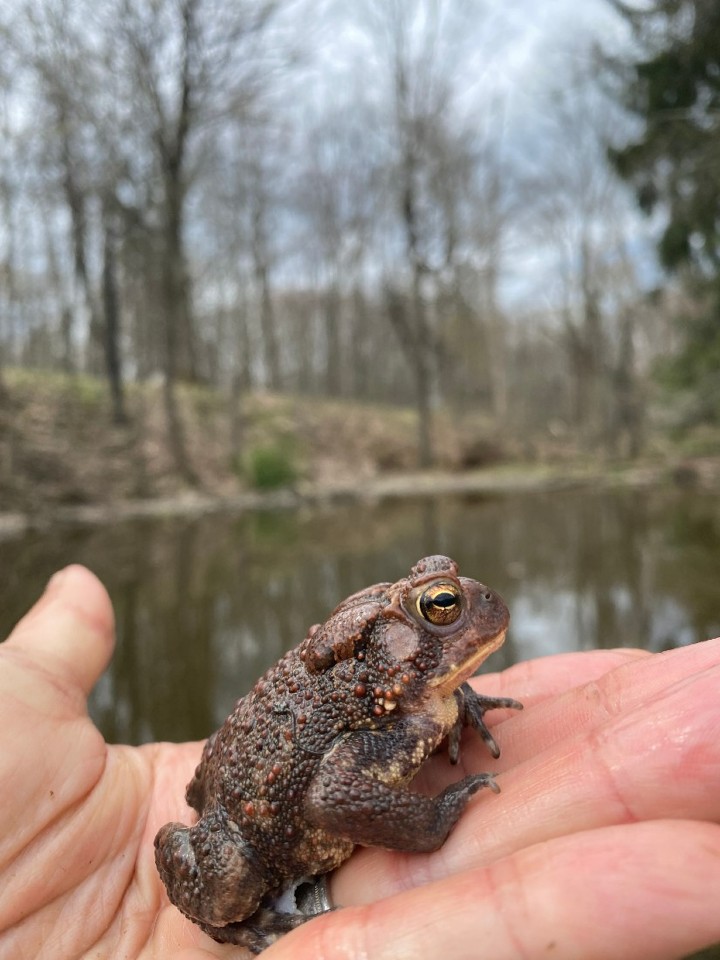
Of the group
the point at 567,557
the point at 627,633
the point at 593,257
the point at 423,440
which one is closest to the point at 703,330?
the point at 567,557

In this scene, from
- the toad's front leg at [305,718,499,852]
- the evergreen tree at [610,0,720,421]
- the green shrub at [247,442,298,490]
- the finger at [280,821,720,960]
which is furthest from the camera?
the green shrub at [247,442,298,490]

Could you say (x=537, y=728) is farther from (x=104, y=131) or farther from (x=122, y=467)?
(x=104, y=131)

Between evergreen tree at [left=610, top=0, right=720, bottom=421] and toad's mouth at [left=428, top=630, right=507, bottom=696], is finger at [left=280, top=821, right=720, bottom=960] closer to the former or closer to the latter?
toad's mouth at [left=428, top=630, right=507, bottom=696]

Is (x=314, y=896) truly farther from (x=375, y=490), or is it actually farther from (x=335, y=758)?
(x=375, y=490)

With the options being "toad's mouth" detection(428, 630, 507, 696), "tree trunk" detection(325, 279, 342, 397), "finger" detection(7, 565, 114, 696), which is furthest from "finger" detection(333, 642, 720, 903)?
"tree trunk" detection(325, 279, 342, 397)

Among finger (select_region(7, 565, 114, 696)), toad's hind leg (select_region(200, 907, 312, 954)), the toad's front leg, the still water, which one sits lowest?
the still water

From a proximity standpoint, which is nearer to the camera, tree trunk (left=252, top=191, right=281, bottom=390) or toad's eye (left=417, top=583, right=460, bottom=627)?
toad's eye (left=417, top=583, right=460, bottom=627)

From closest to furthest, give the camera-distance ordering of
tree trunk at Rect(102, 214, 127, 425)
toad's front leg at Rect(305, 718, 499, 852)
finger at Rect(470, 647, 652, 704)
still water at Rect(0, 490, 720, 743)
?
toad's front leg at Rect(305, 718, 499, 852) → finger at Rect(470, 647, 652, 704) → still water at Rect(0, 490, 720, 743) → tree trunk at Rect(102, 214, 127, 425)

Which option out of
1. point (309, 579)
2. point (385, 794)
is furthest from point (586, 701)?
point (309, 579)
